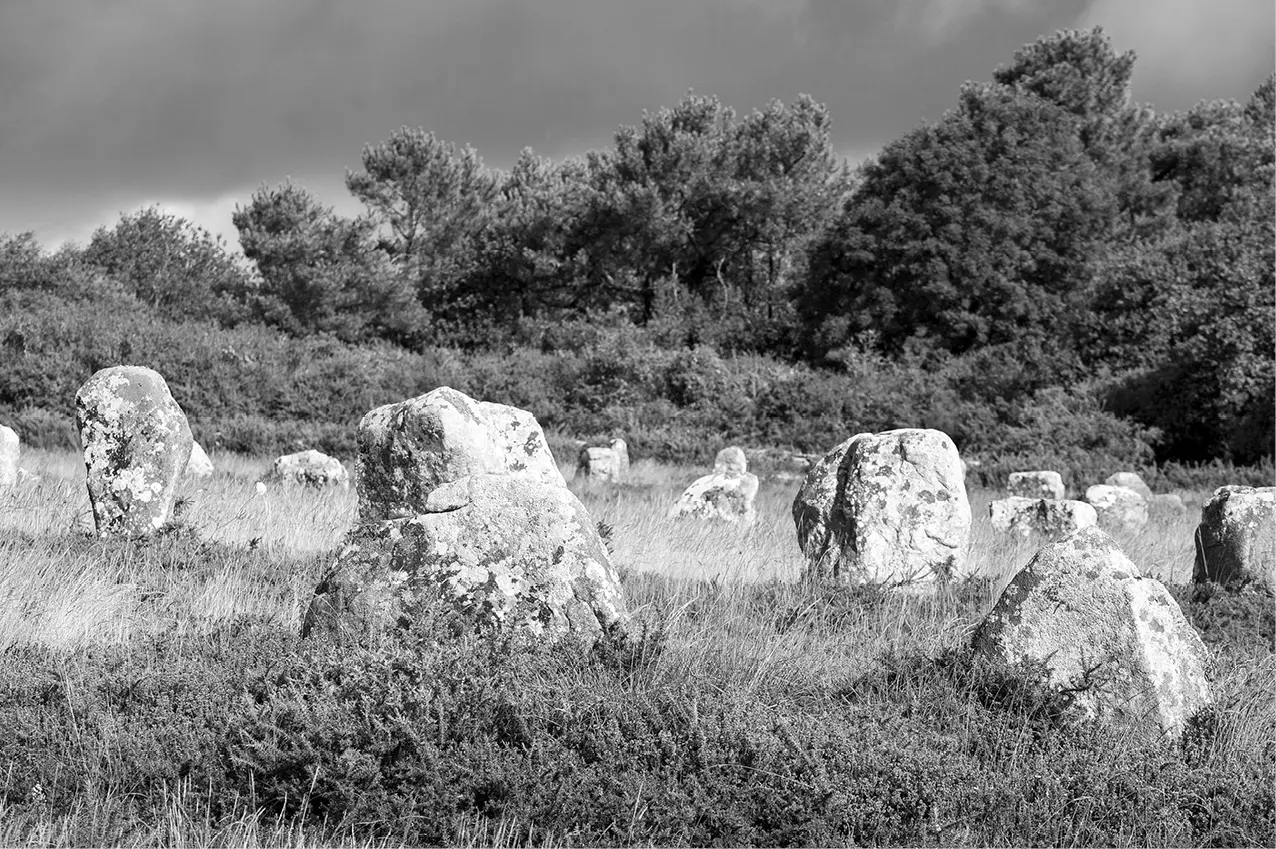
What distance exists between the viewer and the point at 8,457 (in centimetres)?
1350

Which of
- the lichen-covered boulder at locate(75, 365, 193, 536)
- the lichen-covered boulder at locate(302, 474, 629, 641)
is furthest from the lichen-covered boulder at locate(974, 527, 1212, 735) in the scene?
the lichen-covered boulder at locate(75, 365, 193, 536)

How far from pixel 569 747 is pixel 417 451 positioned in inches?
169

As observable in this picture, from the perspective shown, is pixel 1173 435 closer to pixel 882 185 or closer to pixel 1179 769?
pixel 882 185

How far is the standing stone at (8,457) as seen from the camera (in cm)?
1295

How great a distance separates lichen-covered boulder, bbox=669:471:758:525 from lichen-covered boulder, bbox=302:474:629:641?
26.0 ft

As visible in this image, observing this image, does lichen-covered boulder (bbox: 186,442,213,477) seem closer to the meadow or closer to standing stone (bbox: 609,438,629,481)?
standing stone (bbox: 609,438,629,481)

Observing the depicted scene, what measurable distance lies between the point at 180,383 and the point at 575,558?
93.6 ft

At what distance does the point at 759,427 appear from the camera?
31.7 metres

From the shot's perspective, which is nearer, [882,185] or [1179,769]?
[1179,769]

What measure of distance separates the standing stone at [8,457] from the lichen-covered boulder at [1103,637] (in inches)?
445

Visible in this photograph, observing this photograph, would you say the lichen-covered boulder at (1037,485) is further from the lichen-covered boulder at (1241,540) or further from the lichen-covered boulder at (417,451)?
the lichen-covered boulder at (417,451)

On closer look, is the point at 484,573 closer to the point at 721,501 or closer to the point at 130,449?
the point at 130,449

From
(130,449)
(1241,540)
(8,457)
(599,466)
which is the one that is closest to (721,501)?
(1241,540)

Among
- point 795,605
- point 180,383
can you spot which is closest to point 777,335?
point 180,383
